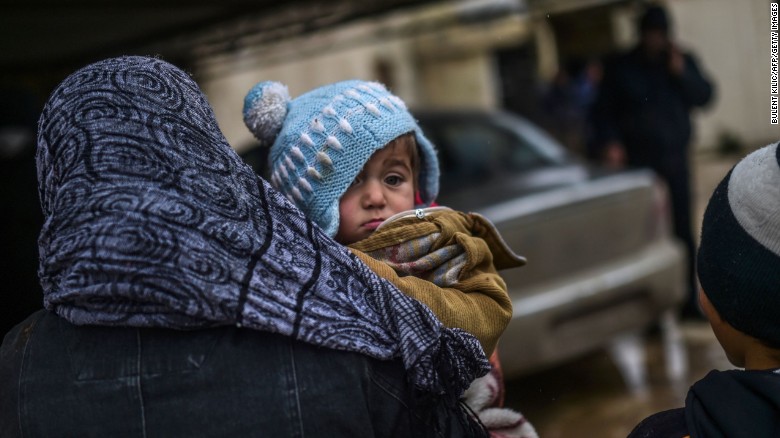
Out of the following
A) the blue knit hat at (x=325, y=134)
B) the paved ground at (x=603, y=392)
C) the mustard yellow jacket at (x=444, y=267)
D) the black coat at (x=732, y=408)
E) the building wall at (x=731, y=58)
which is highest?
the blue knit hat at (x=325, y=134)

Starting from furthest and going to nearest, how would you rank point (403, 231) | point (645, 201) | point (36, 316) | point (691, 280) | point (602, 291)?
point (691, 280) < point (645, 201) < point (602, 291) < point (403, 231) < point (36, 316)

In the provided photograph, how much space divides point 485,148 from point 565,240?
1.00m

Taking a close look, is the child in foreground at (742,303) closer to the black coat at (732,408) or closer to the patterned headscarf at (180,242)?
the black coat at (732,408)

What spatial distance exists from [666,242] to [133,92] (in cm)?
381

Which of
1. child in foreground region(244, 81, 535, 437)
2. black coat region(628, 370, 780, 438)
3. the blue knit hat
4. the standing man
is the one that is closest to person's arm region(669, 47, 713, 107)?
the standing man

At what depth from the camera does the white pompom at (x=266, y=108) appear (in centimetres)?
157

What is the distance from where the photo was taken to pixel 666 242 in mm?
4484

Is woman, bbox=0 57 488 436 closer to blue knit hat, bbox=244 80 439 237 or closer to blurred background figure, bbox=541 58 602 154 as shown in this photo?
blue knit hat, bbox=244 80 439 237

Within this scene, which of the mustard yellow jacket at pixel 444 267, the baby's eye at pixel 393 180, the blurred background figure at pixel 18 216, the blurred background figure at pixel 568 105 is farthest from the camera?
the blurred background figure at pixel 568 105

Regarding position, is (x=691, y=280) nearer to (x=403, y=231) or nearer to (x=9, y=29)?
(x=403, y=231)

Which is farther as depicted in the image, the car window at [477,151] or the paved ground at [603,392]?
the car window at [477,151]

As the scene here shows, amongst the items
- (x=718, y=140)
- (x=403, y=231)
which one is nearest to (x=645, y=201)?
(x=403, y=231)

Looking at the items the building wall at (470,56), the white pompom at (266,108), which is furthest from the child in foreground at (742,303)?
the building wall at (470,56)

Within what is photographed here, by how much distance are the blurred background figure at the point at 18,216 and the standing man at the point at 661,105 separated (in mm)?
3495
